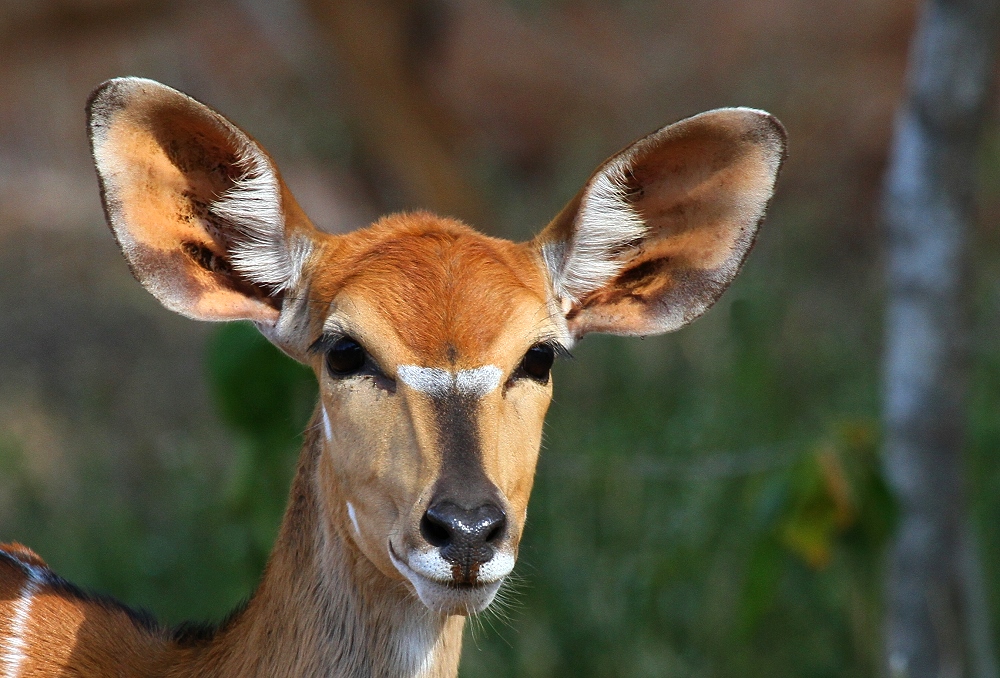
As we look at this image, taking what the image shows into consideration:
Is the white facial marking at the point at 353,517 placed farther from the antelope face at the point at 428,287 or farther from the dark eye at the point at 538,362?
the dark eye at the point at 538,362

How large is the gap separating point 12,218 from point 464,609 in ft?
32.4

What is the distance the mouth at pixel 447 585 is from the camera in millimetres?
2453

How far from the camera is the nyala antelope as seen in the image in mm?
2611

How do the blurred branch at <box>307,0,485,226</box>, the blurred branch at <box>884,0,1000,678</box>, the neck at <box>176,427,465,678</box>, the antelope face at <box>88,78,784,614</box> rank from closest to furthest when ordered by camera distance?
the antelope face at <box>88,78,784,614</box>, the neck at <box>176,427,465,678</box>, the blurred branch at <box>884,0,1000,678</box>, the blurred branch at <box>307,0,485,226</box>

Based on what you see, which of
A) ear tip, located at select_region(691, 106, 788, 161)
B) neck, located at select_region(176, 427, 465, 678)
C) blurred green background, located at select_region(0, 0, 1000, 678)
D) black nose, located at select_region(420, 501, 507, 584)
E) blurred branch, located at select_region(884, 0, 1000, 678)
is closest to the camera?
black nose, located at select_region(420, 501, 507, 584)

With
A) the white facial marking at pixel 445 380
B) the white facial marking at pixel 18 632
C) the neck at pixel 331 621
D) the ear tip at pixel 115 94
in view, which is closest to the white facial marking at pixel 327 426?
the neck at pixel 331 621

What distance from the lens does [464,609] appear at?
8.32ft

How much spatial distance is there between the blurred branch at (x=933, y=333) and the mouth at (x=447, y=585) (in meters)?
2.37

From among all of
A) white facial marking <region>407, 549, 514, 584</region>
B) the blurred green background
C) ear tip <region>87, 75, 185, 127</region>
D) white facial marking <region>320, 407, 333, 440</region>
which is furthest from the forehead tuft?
the blurred green background

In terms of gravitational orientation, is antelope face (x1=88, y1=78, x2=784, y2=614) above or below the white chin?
above

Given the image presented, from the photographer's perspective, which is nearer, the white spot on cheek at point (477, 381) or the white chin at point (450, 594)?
the white chin at point (450, 594)

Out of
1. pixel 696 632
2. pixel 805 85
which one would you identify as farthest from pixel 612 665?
pixel 805 85

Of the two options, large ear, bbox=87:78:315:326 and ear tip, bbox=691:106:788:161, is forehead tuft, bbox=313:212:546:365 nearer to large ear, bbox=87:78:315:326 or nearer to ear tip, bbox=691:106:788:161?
large ear, bbox=87:78:315:326

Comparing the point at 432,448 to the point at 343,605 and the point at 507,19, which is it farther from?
the point at 507,19
